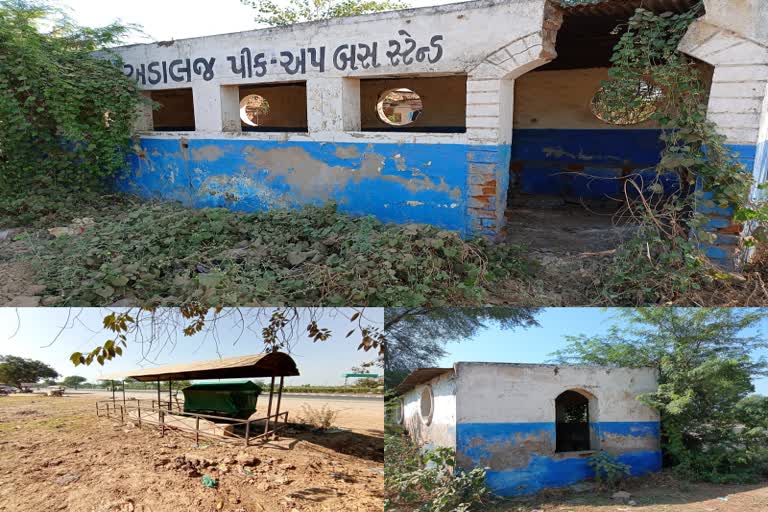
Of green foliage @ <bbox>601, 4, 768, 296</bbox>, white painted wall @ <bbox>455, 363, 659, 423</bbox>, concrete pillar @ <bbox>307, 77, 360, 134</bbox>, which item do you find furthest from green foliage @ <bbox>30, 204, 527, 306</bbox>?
white painted wall @ <bbox>455, 363, 659, 423</bbox>

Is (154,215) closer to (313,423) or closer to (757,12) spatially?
(313,423)

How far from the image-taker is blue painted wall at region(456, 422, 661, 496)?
6.76 m

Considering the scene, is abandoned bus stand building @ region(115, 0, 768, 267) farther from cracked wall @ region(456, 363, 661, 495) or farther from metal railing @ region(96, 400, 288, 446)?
metal railing @ region(96, 400, 288, 446)

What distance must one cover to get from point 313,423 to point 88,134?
5996 mm

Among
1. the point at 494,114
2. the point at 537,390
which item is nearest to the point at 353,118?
the point at 494,114

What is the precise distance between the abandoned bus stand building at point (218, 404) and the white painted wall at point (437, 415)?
5.94 ft

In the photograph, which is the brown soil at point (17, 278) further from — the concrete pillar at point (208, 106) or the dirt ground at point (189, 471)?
the concrete pillar at point (208, 106)

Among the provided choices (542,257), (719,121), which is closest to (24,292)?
(542,257)

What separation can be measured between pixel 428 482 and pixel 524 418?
1.86 meters

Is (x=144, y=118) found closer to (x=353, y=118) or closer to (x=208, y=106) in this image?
(x=208, y=106)

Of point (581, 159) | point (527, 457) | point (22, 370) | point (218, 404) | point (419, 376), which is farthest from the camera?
point (581, 159)

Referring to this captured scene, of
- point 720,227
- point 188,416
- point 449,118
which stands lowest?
point 188,416

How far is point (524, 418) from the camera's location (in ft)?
23.6

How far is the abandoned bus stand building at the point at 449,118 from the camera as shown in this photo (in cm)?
588
